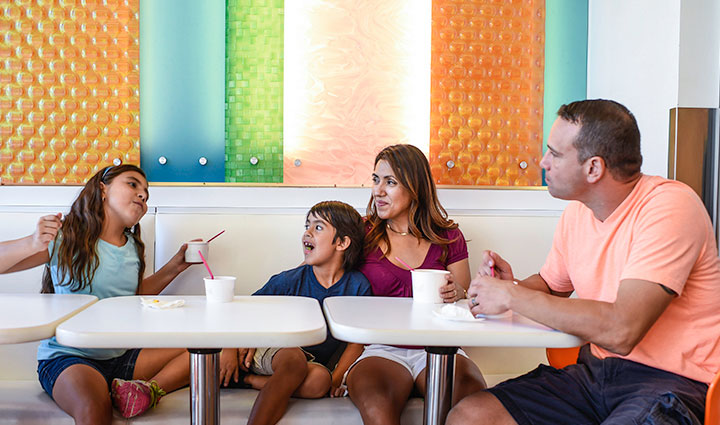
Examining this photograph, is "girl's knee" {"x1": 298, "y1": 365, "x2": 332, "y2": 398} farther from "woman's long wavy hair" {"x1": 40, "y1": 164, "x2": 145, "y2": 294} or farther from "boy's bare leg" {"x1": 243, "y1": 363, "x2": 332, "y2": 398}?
"woman's long wavy hair" {"x1": 40, "y1": 164, "x2": 145, "y2": 294}

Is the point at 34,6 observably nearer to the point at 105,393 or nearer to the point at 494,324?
the point at 105,393

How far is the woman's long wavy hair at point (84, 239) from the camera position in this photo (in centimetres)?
211

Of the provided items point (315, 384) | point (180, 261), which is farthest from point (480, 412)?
point (180, 261)

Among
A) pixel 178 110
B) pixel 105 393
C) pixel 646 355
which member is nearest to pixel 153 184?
pixel 178 110

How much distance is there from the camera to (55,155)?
2.74 meters

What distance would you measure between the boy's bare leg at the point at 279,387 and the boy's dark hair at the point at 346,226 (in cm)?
43

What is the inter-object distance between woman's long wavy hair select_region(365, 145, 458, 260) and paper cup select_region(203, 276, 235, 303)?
0.76 meters

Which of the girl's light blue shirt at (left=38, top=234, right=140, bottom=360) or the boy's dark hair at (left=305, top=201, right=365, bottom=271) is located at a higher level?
the boy's dark hair at (left=305, top=201, right=365, bottom=271)

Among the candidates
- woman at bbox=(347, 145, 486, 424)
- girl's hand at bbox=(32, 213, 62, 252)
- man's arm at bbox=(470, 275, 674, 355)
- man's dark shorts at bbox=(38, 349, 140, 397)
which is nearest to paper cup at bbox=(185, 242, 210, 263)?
man's dark shorts at bbox=(38, 349, 140, 397)

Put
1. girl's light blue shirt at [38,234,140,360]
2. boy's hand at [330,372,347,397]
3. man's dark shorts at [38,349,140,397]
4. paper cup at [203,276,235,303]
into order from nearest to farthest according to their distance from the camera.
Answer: paper cup at [203,276,235,303]
man's dark shorts at [38,349,140,397]
boy's hand at [330,372,347,397]
girl's light blue shirt at [38,234,140,360]

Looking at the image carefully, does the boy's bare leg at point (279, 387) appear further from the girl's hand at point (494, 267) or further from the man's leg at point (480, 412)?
the girl's hand at point (494, 267)

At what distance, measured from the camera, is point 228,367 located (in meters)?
2.05

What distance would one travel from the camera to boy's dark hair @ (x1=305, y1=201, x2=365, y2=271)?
225 centimetres

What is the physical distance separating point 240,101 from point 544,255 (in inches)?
60.1
